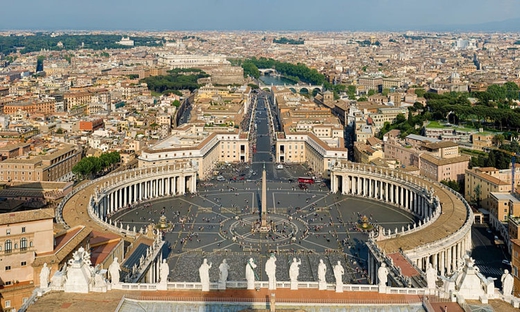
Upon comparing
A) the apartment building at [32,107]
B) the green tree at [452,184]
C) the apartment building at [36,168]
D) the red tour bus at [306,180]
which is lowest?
the red tour bus at [306,180]

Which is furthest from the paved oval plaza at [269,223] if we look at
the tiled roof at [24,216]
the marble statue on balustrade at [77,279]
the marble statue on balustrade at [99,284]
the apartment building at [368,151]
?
the marble statue on balustrade at [77,279]

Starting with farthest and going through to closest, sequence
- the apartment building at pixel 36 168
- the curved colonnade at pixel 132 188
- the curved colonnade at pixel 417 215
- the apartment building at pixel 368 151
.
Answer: the apartment building at pixel 368 151, the apartment building at pixel 36 168, the curved colonnade at pixel 132 188, the curved colonnade at pixel 417 215

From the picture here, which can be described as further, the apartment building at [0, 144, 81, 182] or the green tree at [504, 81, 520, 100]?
the green tree at [504, 81, 520, 100]

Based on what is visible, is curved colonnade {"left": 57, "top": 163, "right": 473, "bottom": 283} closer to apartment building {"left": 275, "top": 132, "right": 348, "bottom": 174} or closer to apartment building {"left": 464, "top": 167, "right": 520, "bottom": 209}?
apartment building {"left": 464, "top": 167, "right": 520, "bottom": 209}

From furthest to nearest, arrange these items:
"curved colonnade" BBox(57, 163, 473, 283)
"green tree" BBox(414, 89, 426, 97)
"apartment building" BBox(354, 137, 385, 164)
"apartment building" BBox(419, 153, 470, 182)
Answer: "green tree" BBox(414, 89, 426, 97) < "apartment building" BBox(354, 137, 385, 164) < "apartment building" BBox(419, 153, 470, 182) < "curved colonnade" BBox(57, 163, 473, 283)

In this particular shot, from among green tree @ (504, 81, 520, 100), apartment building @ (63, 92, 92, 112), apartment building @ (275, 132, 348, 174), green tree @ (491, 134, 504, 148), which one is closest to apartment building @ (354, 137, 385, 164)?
apartment building @ (275, 132, 348, 174)

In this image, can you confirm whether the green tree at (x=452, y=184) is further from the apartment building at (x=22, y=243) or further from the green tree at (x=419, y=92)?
the green tree at (x=419, y=92)

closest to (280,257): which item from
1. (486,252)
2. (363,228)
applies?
(363,228)
